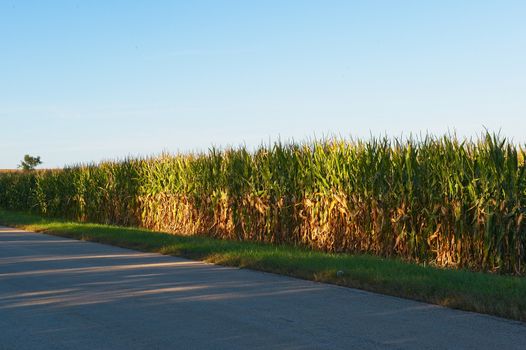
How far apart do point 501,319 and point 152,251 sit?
9934mm

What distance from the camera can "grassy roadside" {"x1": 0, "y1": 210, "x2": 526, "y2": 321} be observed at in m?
8.45

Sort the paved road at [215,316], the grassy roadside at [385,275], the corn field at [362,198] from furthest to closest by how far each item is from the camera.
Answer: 1. the corn field at [362,198]
2. the grassy roadside at [385,275]
3. the paved road at [215,316]

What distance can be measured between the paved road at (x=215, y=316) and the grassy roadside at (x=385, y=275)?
368mm

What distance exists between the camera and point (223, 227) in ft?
65.7

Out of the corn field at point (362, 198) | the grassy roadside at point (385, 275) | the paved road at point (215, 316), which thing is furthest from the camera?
the corn field at point (362, 198)

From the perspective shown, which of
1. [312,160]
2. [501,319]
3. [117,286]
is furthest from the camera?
[312,160]

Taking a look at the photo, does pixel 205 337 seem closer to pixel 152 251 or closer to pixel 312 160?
pixel 152 251

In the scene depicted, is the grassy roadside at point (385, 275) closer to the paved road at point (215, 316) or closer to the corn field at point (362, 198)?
the paved road at point (215, 316)

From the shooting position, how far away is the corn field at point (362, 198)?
1274 cm

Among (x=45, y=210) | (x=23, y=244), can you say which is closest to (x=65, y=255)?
(x=23, y=244)

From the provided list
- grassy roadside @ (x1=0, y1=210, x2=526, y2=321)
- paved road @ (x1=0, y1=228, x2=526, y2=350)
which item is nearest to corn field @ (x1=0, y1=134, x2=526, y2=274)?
grassy roadside @ (x1=0, y1=210, x2=526, y2=321)

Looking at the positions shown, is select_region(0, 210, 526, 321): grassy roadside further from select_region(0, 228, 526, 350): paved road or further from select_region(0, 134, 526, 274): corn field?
select_region(0, 134, 526, 274): corn field

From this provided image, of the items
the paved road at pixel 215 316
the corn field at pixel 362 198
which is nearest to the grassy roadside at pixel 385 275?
the paved road at pixel 215 316

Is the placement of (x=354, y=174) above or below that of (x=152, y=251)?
above
